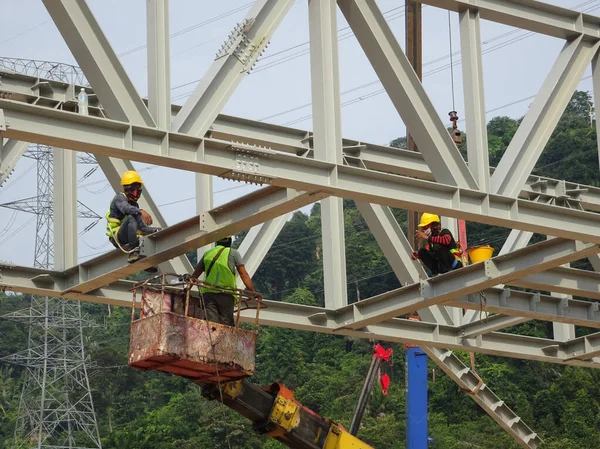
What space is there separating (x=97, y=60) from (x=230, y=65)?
4.68ft

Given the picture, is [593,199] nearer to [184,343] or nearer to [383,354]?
[383,354]

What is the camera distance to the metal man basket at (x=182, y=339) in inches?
521

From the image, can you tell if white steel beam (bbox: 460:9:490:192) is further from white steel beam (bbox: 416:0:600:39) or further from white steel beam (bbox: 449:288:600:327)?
white steel beam (bbox: 449:288:600:327)

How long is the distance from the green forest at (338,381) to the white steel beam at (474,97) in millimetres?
31752

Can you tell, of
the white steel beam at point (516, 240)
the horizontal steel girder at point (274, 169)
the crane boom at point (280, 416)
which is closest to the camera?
the horizontal steel girder at point (274, 169)

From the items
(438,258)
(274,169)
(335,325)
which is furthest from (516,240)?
(274,169)

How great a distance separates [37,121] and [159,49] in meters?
1.59

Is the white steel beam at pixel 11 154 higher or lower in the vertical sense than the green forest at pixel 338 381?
lower

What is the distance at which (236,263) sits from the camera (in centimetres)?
1443

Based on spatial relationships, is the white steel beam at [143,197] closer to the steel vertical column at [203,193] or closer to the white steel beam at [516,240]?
the steel vertical column at [203,193]

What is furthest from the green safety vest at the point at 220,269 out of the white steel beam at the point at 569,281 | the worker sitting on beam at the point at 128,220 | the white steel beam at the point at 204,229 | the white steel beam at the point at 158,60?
the white steel beam at the point at 569,281

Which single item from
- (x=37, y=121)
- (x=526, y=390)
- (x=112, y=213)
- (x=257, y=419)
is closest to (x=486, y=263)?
(x=257, y=419)

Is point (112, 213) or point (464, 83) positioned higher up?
point (464, 83)

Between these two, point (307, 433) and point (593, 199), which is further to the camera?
point (593, 199)
